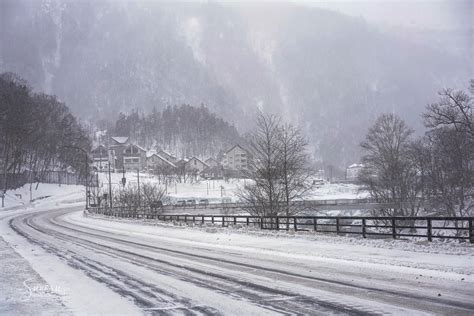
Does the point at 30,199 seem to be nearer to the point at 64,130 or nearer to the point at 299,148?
the point at 64,130

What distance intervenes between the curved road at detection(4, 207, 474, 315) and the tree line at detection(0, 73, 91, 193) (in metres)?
46.1

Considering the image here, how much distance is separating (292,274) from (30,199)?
90.1 metres

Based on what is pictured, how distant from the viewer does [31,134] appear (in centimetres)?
9319

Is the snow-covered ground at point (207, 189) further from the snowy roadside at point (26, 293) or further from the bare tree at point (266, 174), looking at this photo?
the snowy roadside at point (26, 293)

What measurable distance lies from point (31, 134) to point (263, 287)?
90.2 metres

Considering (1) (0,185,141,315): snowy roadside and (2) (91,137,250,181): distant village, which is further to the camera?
(2) (91,137,250,181): distant village

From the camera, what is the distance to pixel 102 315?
9508 millimetres

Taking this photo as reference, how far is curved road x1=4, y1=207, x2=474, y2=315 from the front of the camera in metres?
9.54

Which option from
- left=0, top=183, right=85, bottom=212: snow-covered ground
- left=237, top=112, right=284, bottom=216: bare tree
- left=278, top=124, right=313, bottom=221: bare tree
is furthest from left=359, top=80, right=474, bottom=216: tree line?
left=0, top=183, right=85, bottom=212: snow-covered ground

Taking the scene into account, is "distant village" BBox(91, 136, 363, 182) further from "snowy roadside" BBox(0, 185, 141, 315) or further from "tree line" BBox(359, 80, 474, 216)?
"snowy roadside" BBox(0, 185, 141, 315)

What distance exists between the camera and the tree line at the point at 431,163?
1631 inches

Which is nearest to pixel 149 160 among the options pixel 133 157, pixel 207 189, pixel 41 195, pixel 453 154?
pixel 133 157

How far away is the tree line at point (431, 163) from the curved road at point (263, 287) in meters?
29.0

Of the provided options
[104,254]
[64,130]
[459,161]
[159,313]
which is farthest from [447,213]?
[64,130]
